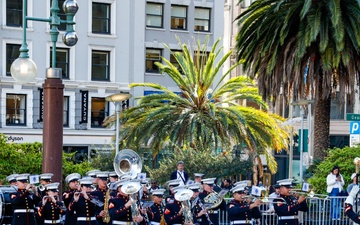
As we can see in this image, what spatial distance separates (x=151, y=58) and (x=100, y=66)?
3.00m

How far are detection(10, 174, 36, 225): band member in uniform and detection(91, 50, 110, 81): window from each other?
2919cm

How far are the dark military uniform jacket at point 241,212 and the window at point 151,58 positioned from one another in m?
31.2

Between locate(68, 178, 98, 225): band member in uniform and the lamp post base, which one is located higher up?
the lamp post base

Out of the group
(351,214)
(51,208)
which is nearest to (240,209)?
(351,214)

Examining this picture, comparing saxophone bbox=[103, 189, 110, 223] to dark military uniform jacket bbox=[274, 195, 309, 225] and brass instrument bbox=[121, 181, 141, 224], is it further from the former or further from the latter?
dark military uniform jacket bbox=[274, 195, 309, 225]

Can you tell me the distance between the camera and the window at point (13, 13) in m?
45.2

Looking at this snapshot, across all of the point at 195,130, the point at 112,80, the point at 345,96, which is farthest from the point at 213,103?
the point at 112,80

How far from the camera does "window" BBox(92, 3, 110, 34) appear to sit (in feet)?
157

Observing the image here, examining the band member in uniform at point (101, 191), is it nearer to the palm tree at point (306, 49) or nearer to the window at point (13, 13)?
the palm tree at point (306, 49)

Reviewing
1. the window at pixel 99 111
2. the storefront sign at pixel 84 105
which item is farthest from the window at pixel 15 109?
the window at pixel 99 111

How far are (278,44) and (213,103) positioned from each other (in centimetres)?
651

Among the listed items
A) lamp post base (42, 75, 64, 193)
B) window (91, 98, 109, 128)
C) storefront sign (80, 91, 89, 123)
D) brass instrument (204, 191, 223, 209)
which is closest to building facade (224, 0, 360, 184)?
window (91, 98, 109, 128)

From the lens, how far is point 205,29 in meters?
50.5

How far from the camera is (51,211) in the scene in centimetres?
1830
